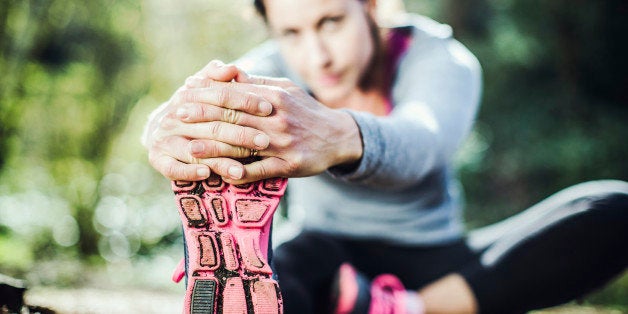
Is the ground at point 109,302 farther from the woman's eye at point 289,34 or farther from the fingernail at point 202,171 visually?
the woman's eye at point 289,34

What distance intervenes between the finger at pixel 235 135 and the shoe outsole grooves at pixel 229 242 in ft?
0.27

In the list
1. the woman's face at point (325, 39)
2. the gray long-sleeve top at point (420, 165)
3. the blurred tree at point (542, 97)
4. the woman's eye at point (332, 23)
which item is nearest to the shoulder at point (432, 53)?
the gray long-sleeve top at point (420, 165)

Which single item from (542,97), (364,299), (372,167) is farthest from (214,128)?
(542,97)

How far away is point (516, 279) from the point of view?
4.58ft

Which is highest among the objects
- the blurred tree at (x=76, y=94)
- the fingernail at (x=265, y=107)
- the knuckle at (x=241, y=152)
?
the blurred tree at (x=76, y=94)

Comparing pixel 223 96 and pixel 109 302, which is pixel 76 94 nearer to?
pixel 109 302

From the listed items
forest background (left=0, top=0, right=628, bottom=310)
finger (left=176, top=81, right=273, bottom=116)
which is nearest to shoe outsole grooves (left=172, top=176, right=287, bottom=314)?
finger (left=176, top=81, right=273, bottom=116)

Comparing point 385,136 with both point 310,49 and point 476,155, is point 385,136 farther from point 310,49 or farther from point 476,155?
point 476,155

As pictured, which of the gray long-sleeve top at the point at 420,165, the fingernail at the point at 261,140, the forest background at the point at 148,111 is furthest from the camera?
the forest background at the point at 148,111

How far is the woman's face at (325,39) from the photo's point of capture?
4.50ft

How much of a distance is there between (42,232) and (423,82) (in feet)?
9.89

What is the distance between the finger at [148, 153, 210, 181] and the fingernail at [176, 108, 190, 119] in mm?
73

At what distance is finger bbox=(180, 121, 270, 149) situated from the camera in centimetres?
85

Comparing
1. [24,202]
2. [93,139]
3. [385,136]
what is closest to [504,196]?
[93,139]
